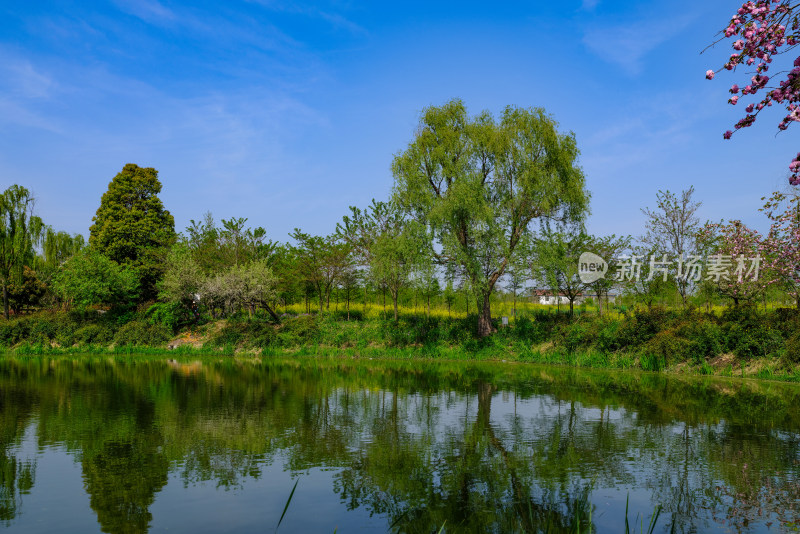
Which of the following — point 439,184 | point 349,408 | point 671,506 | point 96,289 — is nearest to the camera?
point 671,506

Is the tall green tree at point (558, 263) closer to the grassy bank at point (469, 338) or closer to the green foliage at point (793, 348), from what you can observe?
the grassy bank at point (469, 338)

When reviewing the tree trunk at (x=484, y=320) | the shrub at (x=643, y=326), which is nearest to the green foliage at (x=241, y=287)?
the tree trunk at (x=484, y=320)

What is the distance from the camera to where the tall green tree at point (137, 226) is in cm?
4631

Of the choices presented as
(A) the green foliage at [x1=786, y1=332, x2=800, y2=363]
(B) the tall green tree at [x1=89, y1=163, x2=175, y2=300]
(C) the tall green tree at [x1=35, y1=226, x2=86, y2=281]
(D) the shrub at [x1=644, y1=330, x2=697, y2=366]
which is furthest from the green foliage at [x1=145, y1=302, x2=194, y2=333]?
(A) the green foliage at [x1=786, y1=332, x2=800, y2=363]

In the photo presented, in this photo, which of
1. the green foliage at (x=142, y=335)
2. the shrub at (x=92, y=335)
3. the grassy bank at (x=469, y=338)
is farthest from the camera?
the shrub at (x=92, y=335)

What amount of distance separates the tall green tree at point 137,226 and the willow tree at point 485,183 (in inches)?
921

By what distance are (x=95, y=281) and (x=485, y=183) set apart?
90.7ft

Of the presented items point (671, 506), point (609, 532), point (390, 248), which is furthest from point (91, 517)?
point (390, 248)

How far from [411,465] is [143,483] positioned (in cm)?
421

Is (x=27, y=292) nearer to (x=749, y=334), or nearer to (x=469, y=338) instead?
(x=469, y=338)

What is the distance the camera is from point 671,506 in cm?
789

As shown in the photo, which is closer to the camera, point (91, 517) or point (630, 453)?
→ point (91, 517)

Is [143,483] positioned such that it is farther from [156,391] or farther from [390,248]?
[390,248]

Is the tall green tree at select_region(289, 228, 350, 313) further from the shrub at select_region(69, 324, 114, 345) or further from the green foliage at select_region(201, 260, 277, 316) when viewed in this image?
the shrub at select_region(69, 324, 114, 345)
